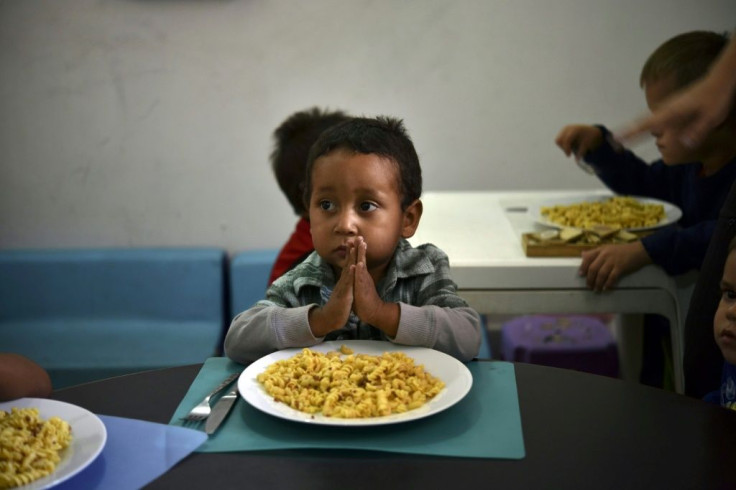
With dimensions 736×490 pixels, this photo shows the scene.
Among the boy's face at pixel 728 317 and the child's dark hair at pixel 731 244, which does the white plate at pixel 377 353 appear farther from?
the child's dark hair at pixel 731 244

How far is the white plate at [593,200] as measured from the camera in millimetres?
2037

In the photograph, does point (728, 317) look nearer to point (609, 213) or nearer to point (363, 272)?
point (363, 272)

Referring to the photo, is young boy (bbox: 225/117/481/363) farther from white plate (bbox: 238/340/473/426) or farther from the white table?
the white table

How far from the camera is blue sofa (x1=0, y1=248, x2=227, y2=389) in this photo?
313 cm

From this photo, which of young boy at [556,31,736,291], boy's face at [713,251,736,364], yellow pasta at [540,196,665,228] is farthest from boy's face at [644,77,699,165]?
boy's face at [713,251,736,364]

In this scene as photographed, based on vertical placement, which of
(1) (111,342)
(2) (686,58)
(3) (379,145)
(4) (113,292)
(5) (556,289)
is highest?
(2) (686,58)

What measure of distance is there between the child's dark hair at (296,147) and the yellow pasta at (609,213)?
1.94 ft

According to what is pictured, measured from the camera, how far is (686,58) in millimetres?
2061

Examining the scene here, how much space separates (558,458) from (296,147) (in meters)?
1.39

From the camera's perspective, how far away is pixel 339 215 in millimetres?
1389

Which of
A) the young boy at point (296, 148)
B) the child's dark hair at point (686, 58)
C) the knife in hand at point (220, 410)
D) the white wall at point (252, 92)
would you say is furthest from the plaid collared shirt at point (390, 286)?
the white wall at point (252, 92)

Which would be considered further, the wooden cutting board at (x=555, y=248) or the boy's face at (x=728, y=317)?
the wooden cutting board at (x=555, y=248)

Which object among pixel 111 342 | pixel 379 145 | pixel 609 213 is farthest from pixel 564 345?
pixel 379 145

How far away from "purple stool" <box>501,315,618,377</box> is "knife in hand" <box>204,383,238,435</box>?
6.32 ft
